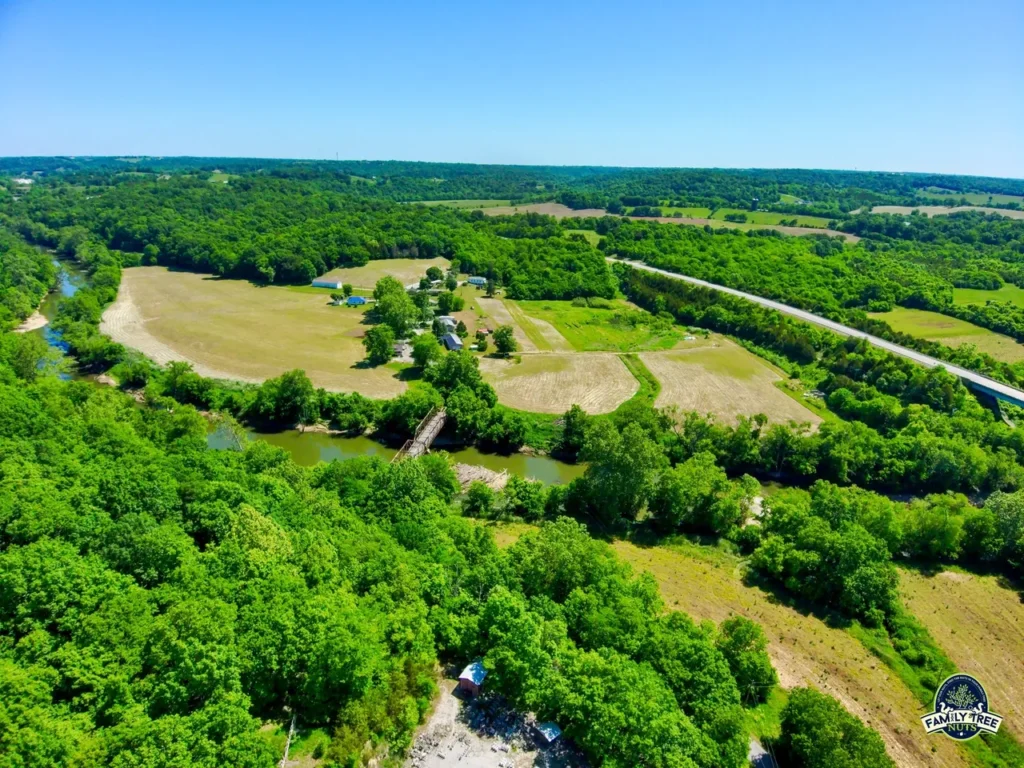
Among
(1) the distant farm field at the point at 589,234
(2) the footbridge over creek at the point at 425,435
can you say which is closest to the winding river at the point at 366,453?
(2) the footbridge over creek at the point at 425,435

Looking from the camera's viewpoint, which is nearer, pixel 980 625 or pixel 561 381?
pixel 980 625

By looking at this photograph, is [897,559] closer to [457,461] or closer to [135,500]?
[457,461]

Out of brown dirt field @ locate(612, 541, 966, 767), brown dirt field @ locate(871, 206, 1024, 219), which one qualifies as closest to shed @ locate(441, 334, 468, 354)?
brown dirt field @ locate(612, 541, 966, 767)

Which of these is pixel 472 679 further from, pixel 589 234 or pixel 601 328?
pixel 589 234

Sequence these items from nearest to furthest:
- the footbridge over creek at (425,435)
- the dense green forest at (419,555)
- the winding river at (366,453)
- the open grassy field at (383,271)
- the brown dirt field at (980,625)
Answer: the dense green forest at (419,555) → the brown dirt field at (980,625) → the footbridge over creek at (425,435) → the winding river at (366,453) → the open grassy field at (383,271)

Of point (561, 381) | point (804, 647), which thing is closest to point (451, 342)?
point (561, 381)

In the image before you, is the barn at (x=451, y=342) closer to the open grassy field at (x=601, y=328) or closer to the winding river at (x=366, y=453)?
the open grassy field at (x=601, y=328)
